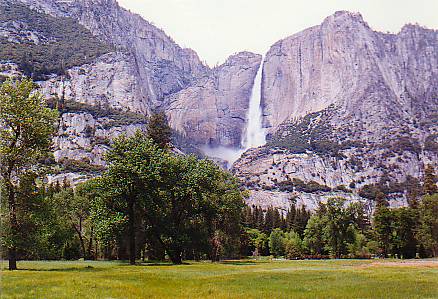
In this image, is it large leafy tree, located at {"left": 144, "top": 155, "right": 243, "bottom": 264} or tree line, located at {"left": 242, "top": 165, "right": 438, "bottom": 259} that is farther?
tree line, located at {"left": 242, "top": 165, "right": 438, "bottom": 259}

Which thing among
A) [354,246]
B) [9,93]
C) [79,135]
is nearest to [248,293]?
[9,93]

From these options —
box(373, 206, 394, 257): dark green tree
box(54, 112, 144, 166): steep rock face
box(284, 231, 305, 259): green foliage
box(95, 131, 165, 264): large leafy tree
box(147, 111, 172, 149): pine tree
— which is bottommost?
box(284, 231, 305, 259): green foliage

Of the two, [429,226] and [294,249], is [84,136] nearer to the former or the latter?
[294,249]

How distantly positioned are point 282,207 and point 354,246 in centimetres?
10232

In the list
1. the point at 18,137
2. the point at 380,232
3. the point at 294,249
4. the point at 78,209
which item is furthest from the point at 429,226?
the point at 18,137

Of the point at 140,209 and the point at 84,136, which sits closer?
the point at 140,209

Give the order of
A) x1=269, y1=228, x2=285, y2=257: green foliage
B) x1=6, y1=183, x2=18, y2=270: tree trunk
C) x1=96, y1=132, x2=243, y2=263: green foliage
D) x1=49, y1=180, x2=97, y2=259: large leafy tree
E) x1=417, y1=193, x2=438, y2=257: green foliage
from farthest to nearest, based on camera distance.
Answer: x1=269, y1=228, x2=285, y2=257: green foliage → x1=417, y1=193, x2=438, y2=257: green foliage → x1=49, y1=180, x2=97, y2=259: large leafy tree → x1=96, y1=132, x2=243, y2=263: green foliage → x1=6, y1=183, x2=18, y2=270: tree trunk

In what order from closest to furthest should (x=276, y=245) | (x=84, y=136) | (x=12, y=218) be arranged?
(x=12, y=218), (x=276, y=245), (x=84, y=136)

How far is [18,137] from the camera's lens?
107ft

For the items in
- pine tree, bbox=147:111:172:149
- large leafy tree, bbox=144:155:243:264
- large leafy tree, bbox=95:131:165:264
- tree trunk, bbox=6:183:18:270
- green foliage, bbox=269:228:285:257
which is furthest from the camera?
green foliage, bbox=269:228:285:257

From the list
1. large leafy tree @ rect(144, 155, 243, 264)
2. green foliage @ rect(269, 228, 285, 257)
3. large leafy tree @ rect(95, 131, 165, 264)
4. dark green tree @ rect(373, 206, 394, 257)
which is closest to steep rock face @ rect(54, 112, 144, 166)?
green foliage @ rect(269, 228, 285, 257)

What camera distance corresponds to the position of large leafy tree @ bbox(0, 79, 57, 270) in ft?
103

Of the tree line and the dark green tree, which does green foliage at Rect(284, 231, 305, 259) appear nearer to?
the tree line

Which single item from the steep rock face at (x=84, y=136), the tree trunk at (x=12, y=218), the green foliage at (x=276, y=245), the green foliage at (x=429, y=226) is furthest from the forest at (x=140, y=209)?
the steep rock face at (x=84, y=136)
